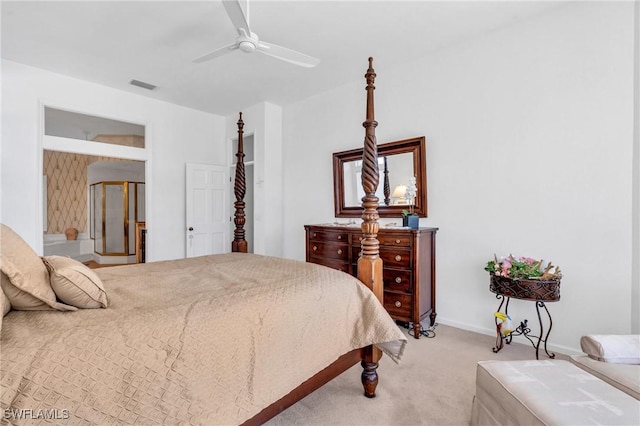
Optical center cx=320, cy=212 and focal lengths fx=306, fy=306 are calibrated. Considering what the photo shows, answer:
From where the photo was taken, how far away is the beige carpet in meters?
1.70

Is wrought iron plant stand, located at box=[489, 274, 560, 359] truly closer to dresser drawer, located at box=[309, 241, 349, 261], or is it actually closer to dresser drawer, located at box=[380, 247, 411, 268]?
dresser drawer, located at box=[380, 247, 411, 268]

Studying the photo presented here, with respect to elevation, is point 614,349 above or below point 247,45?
below

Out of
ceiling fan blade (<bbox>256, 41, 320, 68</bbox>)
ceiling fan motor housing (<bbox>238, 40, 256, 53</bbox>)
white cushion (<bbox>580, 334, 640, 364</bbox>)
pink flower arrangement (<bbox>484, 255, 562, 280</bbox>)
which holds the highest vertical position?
ceiling fan blade (<bbox>256, 41, 320, 68</bbox>)

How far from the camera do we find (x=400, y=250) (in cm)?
293

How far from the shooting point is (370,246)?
6.28ft

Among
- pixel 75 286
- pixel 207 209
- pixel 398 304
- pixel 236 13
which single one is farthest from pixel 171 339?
pixel 207 209

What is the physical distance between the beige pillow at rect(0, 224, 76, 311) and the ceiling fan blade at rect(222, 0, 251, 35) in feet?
5.42

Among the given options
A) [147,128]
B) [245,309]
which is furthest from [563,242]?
[147,128]

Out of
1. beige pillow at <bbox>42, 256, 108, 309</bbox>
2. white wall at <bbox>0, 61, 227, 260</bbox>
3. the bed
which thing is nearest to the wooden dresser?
the bed

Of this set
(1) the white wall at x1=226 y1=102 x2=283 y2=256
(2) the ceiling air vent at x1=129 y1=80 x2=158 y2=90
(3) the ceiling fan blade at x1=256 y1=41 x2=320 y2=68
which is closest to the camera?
(3) the ceiling fan blade at x1=256 y1=41 x2=320 y2=68

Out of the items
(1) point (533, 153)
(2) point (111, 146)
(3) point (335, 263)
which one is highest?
(2) point (111, 146)

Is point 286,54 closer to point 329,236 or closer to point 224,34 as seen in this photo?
point 224,34

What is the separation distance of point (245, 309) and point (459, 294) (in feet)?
8.34

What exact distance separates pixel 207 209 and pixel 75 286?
13.8ft
